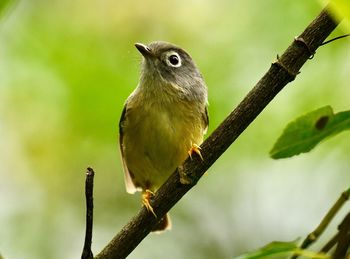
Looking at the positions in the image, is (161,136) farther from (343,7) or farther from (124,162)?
(343,7)

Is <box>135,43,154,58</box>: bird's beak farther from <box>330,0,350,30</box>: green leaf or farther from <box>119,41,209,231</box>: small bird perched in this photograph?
<box>330,0,350,30</box>: green leaf

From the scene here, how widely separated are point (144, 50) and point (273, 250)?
2877mm

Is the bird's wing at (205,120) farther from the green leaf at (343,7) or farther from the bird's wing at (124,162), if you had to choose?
the green leaf at (343,7)

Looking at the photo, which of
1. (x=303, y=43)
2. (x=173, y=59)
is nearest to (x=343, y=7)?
(x=303, y=43)

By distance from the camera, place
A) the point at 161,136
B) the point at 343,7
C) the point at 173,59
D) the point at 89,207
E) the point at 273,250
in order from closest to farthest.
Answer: the point at 343,7 < the point at 273,250 < the point at 89,207 < the point at 161,136 < the point at 173,59

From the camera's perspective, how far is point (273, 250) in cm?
173

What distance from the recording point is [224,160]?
5.66 metres

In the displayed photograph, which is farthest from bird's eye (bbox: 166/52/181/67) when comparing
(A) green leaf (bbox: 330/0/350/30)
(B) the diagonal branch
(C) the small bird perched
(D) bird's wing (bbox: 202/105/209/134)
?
(A) green leaf (bbox: 330/0/350/30)

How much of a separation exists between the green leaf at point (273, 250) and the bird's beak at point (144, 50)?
109 inches

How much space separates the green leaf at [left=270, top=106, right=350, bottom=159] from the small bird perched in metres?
2.36

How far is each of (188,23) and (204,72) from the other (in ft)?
2.16

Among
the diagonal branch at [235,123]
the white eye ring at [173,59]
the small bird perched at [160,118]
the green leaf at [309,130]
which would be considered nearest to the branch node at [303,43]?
the diagonal branch at [235,123]

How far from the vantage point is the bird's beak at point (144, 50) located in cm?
438

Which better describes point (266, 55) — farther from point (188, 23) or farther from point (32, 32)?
point (32, 32)
